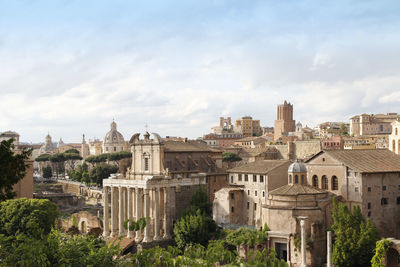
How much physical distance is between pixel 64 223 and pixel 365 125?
318 feet

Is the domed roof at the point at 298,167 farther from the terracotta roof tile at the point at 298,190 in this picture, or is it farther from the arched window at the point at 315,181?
the terracotta roof tile at the point at 298,190

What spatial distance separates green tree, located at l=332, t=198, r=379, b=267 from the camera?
40094 millimetres

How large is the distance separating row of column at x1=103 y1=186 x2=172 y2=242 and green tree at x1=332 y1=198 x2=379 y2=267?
60.6 ft

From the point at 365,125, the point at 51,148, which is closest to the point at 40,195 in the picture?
the point at 365,125

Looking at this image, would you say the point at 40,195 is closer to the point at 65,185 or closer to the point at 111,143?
the point at 65,185

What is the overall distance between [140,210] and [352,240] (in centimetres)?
2248

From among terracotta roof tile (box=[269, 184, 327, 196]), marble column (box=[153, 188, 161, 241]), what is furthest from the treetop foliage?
terracotta roof tile (box=[269, 184, 327, 196])

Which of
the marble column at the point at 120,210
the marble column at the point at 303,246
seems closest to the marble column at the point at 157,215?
the marble column at the point at 120,210

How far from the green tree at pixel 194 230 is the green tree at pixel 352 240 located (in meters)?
13.0

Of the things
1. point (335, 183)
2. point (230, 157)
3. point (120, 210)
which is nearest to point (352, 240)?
point (335, 183)

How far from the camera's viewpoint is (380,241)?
39.2 metres

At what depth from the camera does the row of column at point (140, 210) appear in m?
52.0

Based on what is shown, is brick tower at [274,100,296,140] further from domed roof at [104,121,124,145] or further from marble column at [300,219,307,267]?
marble column at [300,219,307,267]

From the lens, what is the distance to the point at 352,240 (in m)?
40.4
